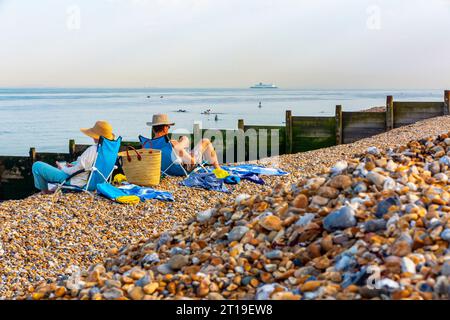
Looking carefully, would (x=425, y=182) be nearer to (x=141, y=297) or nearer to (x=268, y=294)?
(x=268, y=294)

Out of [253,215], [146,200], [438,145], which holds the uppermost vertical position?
[438,145]

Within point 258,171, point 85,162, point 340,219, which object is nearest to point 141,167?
point 85,162

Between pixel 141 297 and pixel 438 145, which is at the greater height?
pixel 438 145

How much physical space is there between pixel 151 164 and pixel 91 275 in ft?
16.9

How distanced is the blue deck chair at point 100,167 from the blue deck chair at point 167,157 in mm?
1357

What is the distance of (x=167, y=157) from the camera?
33.4ft

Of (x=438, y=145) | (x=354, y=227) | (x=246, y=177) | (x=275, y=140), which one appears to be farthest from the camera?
(x=275, y=140)

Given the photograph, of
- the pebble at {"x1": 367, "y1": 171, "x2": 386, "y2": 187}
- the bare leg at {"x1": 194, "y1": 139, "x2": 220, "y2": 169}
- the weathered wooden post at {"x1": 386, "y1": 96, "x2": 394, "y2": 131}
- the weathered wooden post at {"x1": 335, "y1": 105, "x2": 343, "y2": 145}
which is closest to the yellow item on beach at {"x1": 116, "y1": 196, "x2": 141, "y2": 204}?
the bare leg at {"x1": 194, "y1": 139, "x2": 220, "y2": 169}

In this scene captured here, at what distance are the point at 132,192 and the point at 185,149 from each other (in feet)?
6.40

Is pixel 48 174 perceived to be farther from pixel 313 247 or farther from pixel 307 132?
pixel 307 132

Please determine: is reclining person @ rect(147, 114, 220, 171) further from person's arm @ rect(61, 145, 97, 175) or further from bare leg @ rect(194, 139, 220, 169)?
person's arm @ rect(61, 145, 97, 175)

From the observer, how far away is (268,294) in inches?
138
